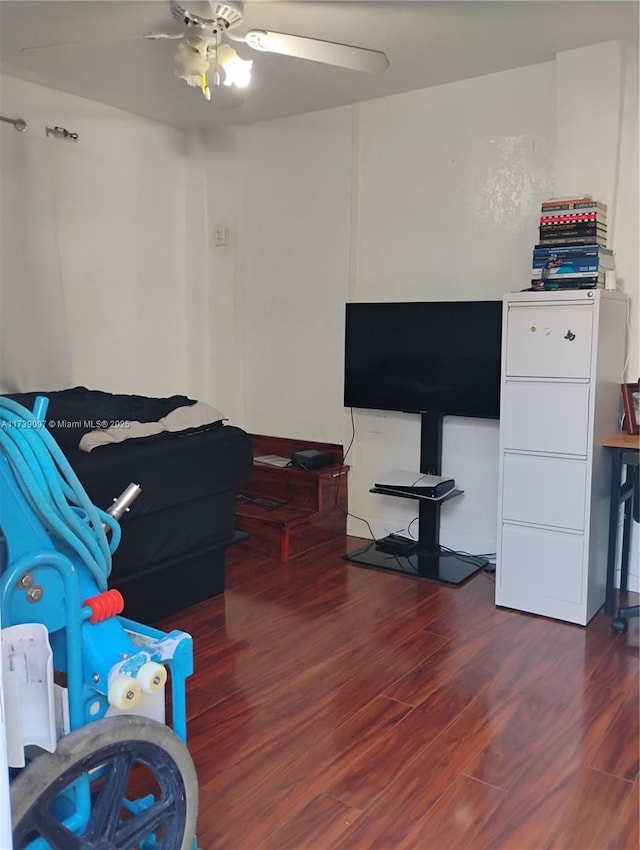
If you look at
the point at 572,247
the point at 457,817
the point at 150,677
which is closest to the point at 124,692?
the point at 150,677

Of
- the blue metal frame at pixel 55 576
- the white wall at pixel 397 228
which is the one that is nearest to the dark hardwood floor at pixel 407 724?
the blue metal frame at pixel 55 576

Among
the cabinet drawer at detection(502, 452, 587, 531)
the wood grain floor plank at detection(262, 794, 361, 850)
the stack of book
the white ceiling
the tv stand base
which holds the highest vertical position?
the white ceiling

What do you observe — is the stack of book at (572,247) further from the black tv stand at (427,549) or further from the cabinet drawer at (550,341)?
the black tv stand at (427,549)

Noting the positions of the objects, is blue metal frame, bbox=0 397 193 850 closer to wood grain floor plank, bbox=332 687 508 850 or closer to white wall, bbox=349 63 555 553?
wood grain floor plank, bbox=332 687 508 850

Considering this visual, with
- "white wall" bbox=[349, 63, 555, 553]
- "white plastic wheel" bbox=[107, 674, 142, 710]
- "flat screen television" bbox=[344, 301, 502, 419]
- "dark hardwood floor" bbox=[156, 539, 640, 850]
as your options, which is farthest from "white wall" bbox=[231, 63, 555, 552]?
"white plastic wheel" bbox=[107, 674, 142, 710]

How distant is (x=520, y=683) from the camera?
240 centimetres

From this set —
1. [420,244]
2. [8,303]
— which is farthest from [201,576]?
[420,244]

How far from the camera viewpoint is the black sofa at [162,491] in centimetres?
254

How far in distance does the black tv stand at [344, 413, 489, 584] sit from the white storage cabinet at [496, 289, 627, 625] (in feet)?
1.68

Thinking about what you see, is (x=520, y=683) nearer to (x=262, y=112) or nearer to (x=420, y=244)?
(x=420, y=244)

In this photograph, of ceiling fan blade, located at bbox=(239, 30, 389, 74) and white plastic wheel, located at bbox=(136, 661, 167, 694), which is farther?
ceiling fan blade, located at bbox=(239, 30, 389, 74)

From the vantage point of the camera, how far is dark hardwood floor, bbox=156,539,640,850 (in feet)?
5.62

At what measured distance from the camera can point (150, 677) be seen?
1.26 m

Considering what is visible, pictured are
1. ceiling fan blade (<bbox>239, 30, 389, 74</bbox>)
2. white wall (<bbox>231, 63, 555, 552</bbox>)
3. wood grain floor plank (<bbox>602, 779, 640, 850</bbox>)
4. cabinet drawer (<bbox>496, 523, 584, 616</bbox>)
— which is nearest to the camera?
wood grain floor plank (<bbox>602, 779, 640, 850</bbox>)
